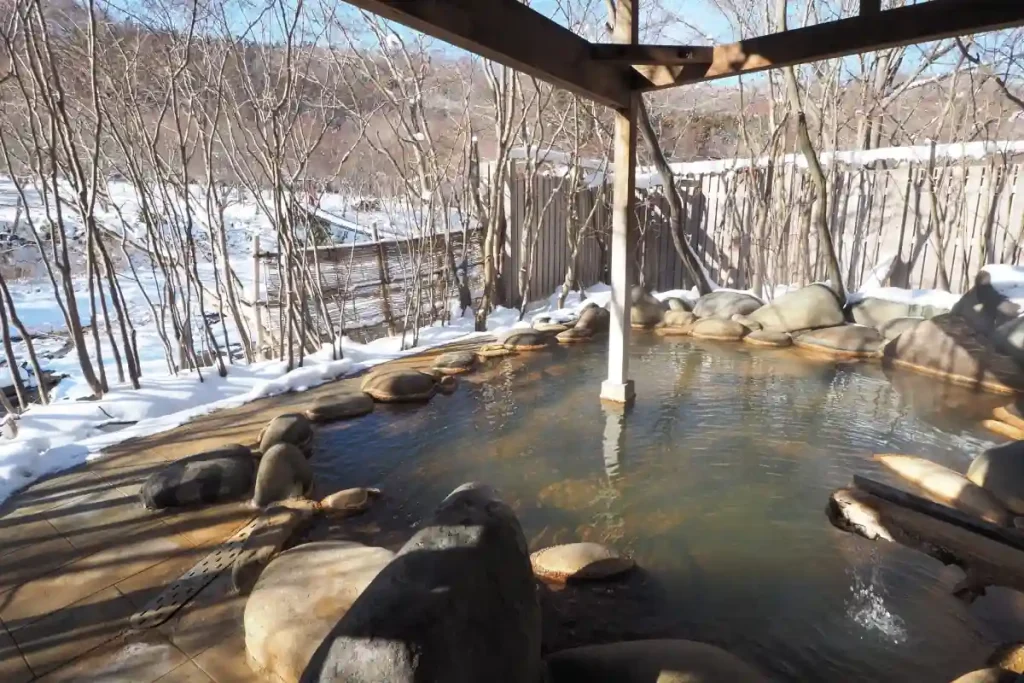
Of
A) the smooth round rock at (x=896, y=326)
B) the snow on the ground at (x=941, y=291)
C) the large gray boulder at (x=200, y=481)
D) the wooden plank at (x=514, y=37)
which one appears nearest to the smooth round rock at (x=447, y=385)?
the large gray boulder at (x=200, y=481)

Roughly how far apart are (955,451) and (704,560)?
214cm

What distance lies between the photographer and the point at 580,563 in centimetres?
223

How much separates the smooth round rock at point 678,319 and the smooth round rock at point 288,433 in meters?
4.27

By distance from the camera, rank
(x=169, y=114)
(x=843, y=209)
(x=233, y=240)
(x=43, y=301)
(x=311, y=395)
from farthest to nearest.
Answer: (x=233, y=240), (x=43, y=301), (x=843, y=209), (x=169, y=114), (x=311, y=395)

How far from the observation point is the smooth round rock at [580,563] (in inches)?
87.2

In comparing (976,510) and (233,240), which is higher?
(233,240)

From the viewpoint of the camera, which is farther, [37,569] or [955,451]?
[955,451]

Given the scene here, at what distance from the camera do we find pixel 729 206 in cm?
811

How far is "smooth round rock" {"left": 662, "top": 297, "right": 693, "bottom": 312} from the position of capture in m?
6.76

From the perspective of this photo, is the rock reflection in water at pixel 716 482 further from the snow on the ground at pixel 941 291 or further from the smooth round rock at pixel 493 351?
the snow on the ground at pixel 941 291

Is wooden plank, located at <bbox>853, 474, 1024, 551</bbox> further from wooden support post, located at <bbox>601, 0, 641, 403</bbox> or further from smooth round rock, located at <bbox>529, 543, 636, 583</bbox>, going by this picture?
wooden support post, located at <bbox>601, 0, 641, 403</bbox>

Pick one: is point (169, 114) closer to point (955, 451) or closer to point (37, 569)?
point (37, 569)

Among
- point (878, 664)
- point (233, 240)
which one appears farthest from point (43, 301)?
point (878, 664)

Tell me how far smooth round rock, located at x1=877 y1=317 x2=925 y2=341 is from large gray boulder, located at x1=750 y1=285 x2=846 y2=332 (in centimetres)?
38
